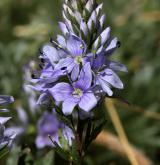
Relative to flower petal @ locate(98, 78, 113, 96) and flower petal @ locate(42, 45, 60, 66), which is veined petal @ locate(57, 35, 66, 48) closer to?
A: flower petal @ locate(42, 45, 60, 66)

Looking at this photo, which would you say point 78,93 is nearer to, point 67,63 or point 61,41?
point 67,63

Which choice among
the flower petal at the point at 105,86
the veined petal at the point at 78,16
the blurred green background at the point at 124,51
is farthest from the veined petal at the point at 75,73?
the blurred green background at the point at 124,51

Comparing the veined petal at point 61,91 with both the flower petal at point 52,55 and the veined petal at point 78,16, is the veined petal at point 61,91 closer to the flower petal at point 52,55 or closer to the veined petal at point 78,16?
the flower petal at point 52,55

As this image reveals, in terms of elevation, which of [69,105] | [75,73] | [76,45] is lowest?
[69,105]

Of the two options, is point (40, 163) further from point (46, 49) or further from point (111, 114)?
point (111, 114)

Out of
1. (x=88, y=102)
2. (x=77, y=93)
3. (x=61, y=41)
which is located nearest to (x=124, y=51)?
(x=61, y=41)
